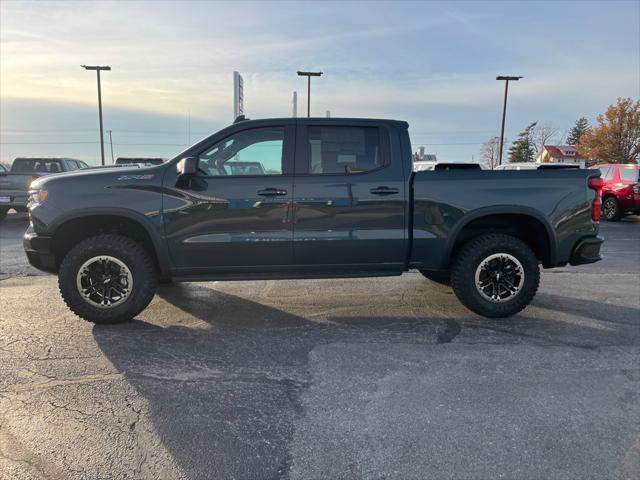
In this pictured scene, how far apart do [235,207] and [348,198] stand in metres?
1.08

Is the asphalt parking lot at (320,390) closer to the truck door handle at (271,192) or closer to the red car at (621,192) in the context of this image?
the truck door handle at (271,192)

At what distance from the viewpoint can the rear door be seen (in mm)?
4520

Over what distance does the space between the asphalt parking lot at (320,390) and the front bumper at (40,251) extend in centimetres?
57

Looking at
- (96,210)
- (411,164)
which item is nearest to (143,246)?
(96,210)

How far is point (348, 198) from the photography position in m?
4.52

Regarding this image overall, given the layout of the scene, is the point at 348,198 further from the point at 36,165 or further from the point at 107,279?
the point at 36,165

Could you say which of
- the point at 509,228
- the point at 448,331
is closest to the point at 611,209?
the point at 509,228

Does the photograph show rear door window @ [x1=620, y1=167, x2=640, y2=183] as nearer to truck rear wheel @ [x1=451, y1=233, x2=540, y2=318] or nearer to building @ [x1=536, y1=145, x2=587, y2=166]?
truck rear wheel @ [x1=451, y1=233, x2=540, y2=318]

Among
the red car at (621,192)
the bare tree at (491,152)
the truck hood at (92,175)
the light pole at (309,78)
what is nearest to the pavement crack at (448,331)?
the truck hood at (92,175)

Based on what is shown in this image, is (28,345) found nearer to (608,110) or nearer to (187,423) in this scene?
(187,423)

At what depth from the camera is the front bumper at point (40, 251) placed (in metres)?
4.43

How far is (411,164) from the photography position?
4.70 meters

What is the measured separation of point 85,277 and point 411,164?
3351 mm

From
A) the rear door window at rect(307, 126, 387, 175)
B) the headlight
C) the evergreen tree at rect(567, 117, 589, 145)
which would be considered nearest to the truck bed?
the rear door window at rect(307, 126, 387, 175)
